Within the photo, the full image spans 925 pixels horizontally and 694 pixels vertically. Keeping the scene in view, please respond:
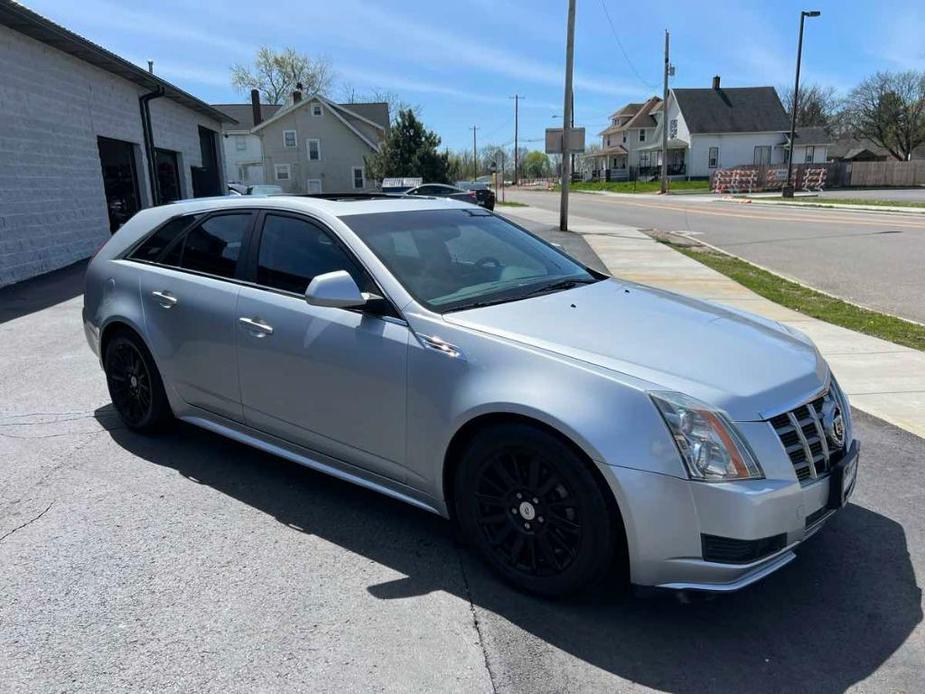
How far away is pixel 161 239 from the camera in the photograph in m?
4.68

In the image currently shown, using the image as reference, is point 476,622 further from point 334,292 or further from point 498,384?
point 334,292

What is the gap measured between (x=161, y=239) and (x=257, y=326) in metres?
1.43

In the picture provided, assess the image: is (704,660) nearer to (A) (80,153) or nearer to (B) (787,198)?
(A) (80,153)

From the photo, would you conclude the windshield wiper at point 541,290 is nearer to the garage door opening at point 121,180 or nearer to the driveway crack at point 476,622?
the driveway crack at point 476,622

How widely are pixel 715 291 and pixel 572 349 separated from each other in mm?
8445

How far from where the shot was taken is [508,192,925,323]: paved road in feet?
35.9

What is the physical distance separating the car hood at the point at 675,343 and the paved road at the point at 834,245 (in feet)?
22.7

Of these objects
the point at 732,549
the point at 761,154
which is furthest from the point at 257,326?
the point at 761,154

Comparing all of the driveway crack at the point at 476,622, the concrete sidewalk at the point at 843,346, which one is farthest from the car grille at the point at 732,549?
the concrete sidewalk at the point at 843,346

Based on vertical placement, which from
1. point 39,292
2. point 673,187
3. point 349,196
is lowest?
point 39,292

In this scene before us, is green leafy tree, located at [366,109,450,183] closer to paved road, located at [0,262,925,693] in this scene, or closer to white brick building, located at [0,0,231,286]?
white brick building, located at [0,0,231,286]

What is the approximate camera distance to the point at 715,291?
414 inches

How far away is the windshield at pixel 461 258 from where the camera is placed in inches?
137

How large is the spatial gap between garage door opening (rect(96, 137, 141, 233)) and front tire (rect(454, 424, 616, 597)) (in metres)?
18.5
